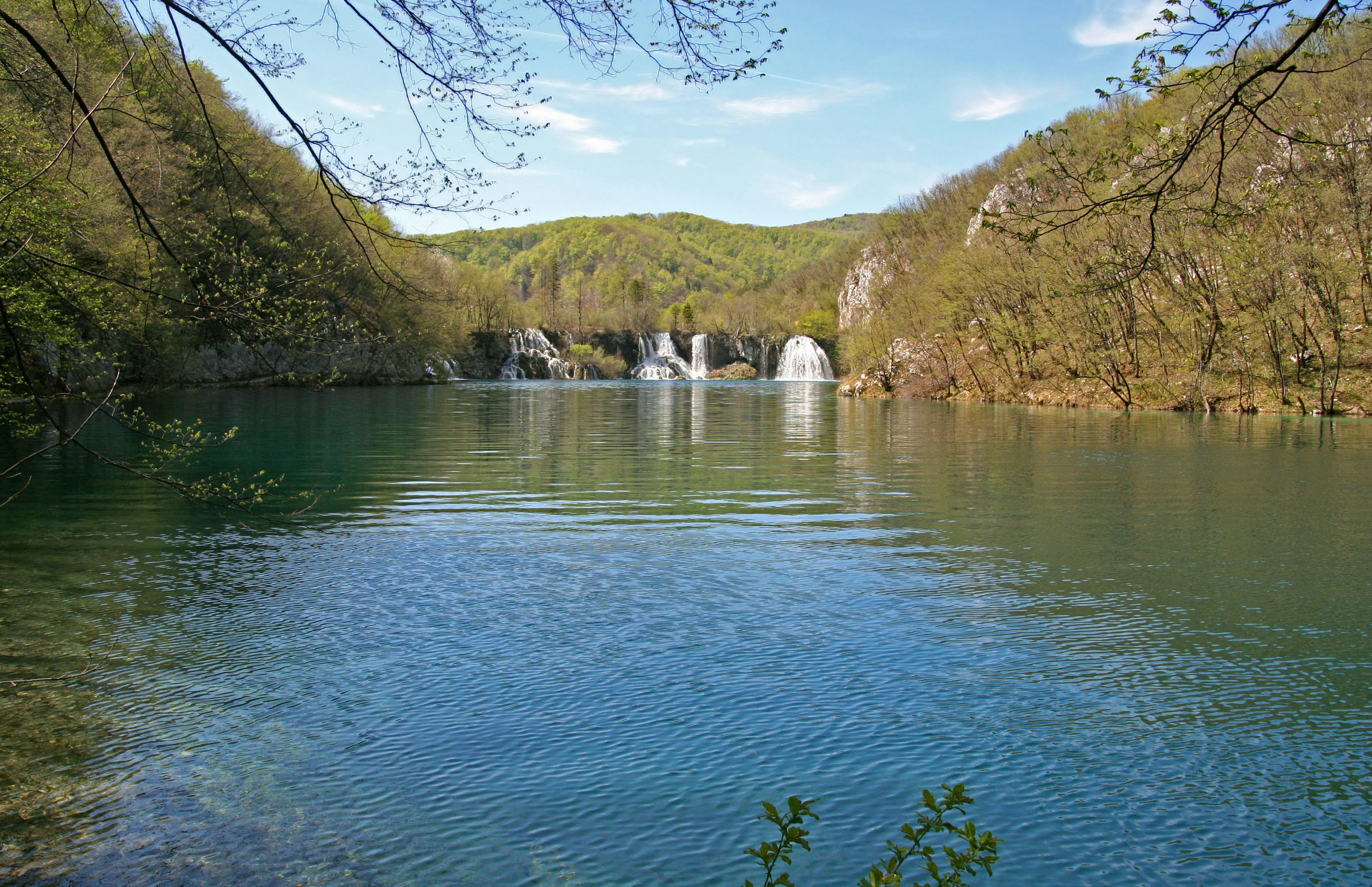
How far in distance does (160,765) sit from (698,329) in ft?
411

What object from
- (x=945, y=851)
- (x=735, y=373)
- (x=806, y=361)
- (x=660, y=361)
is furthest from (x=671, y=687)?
(x=660, y=361)

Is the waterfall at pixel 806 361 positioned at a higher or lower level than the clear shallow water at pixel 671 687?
higher

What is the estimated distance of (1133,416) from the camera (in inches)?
1404

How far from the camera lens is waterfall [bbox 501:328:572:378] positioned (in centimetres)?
10275

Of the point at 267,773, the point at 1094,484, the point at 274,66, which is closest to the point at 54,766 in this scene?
the point at 267,773

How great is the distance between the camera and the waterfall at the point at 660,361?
117375mm

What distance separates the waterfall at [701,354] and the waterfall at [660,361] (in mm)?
530

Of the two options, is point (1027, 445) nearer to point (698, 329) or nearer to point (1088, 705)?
point (1088, 705)

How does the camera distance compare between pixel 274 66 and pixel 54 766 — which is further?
pixel 274 66

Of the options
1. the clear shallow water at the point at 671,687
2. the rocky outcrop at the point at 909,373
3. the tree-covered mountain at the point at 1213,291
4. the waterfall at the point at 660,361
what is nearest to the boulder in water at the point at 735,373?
the waterfall at the point at 660,361

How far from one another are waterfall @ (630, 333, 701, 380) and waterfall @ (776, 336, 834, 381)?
12.4 metres

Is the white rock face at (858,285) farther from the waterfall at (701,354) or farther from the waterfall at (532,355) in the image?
the waterfall at (532,355)

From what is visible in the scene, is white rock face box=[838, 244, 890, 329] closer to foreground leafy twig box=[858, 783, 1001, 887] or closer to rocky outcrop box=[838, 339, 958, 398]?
rocky outcrop box=[838, 339, 958, 398]

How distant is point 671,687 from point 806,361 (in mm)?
106688
